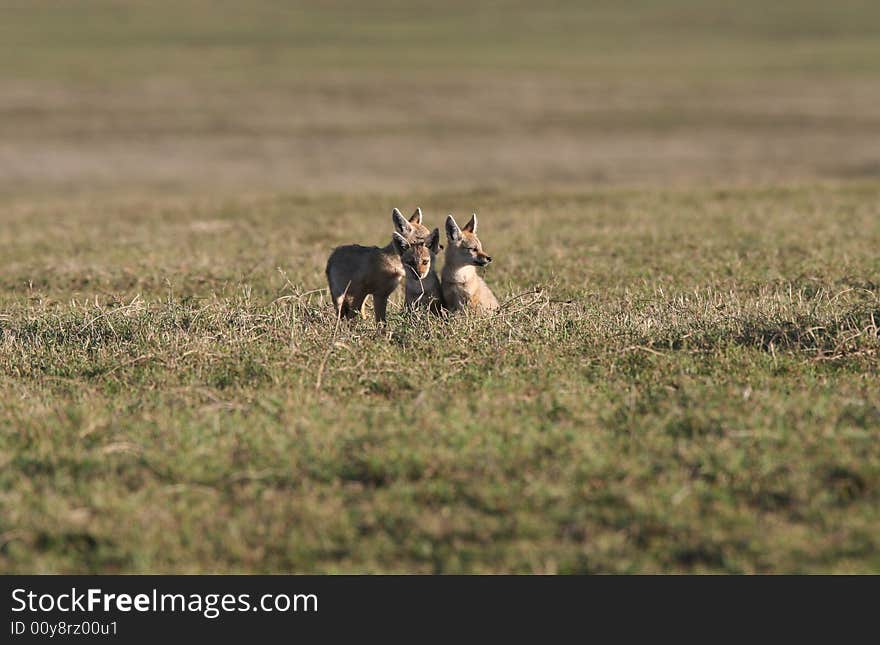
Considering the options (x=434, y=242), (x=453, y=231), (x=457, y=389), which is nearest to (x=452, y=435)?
(x=457, y=389)

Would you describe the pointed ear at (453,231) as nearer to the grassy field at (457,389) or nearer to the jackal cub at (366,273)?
the jackal cub at (366,273)

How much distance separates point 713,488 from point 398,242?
4.35 metres

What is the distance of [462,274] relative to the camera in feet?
31.0

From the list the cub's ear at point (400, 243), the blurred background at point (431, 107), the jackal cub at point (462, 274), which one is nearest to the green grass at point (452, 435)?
the jackal cub at point (462, 274)

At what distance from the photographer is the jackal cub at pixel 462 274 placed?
941cm

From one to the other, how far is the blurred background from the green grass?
1538 centimetres

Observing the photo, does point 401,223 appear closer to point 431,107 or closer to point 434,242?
point 434,242

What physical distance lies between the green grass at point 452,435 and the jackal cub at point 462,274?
0.34 metres

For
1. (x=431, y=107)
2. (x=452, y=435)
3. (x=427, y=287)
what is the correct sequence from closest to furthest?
(x=452, y=435) → (x=427, y=287) → (x=431, y=107)

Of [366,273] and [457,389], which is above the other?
[366,273]

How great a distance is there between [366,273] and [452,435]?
3.46m

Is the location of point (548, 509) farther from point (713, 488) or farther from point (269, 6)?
point (269, 6)

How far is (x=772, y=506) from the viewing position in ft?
18.0

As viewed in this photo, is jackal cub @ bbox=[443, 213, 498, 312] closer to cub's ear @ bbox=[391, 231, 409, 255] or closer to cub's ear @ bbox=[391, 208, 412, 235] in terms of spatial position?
cub's ear @ bbox=[391, 208, 412, 235]
